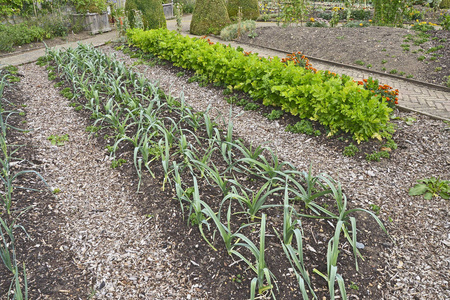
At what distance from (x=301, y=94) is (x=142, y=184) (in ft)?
8.14

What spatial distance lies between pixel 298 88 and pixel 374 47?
458 cm

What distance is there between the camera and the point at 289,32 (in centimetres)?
988

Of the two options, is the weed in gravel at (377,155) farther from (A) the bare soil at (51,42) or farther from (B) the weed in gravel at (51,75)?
(A) the bare soil at (51,42)

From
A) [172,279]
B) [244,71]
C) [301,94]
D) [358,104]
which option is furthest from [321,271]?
[244,71]

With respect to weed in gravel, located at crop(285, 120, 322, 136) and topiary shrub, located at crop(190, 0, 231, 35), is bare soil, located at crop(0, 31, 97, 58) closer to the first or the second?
topiary shrub, located at crop(190, 0, 231, 35)

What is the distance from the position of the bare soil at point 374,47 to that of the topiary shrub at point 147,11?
124 inches

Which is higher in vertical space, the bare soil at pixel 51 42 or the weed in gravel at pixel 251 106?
the bare soil at pixel 51 42

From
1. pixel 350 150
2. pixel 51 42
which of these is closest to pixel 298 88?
pixel 350 150

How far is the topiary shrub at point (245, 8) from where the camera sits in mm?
13675

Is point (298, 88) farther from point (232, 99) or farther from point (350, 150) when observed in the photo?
point (232, 99)

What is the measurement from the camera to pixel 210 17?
1173 centimetres

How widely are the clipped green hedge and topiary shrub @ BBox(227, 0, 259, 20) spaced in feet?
25.3

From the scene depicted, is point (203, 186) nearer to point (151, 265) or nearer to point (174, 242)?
point (174, 242)

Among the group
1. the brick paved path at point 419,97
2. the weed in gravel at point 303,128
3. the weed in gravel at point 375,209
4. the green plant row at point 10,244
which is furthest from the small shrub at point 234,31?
the weed in gravel at point 375,209
